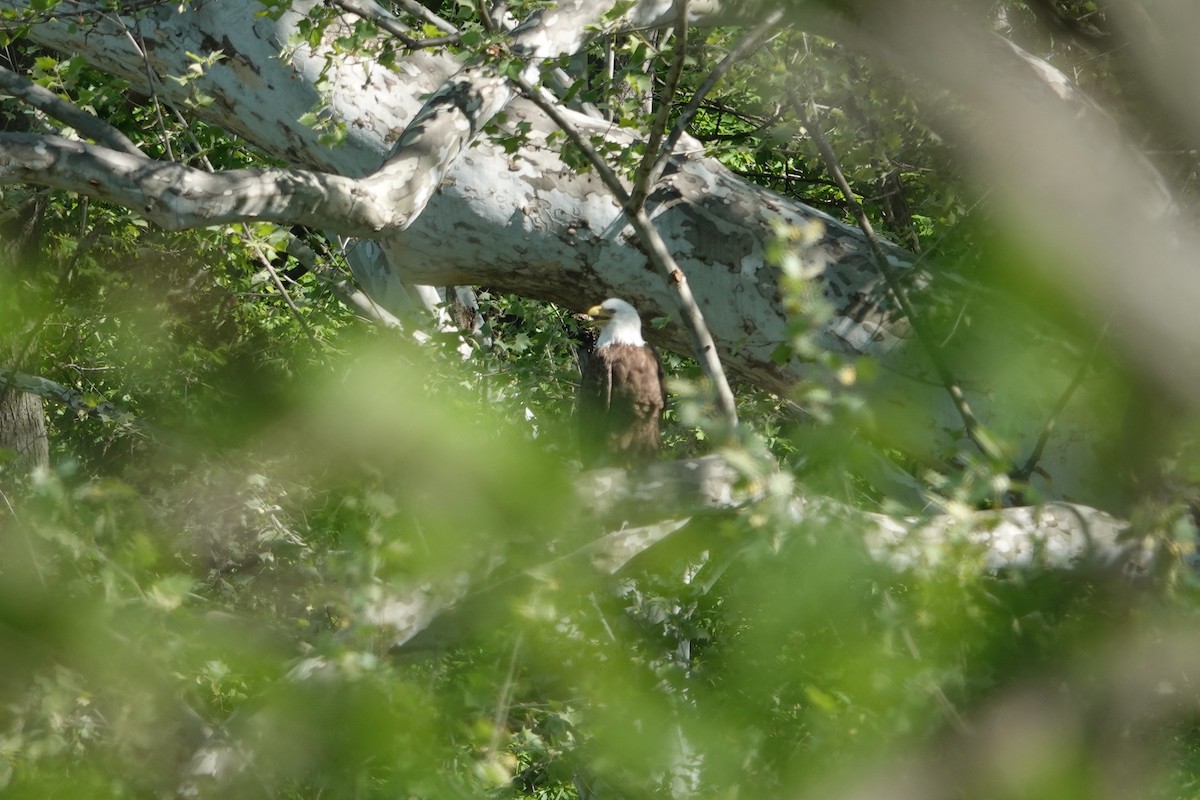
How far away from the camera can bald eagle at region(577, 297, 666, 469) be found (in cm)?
384

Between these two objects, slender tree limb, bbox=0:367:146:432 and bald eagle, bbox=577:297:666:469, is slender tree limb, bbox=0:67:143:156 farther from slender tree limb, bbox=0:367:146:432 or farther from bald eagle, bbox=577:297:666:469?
bald eagle, bbox=577:297:666:469

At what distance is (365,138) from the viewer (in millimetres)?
3389

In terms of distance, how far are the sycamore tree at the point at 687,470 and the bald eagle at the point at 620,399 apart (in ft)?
0.79

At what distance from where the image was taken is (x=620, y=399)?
3957 mm

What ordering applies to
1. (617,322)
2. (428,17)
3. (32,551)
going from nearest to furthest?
(32,551) < (428,17) < (617,322)

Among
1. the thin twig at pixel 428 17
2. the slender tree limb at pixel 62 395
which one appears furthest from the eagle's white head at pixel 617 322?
the slender tree limb at pixel 62 395

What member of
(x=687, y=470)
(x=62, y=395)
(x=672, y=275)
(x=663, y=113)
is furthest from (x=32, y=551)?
(x=62, y=395)

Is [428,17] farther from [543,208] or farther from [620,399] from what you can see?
[620,399]

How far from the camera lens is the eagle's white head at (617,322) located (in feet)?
11.8

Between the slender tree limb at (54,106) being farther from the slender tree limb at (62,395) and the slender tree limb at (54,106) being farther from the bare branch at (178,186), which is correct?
the slender tree limb at (62,395)

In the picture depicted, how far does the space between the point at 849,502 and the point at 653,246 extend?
40.5 inches

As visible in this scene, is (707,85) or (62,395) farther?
(62,395)

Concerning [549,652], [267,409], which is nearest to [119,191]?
[267,409]

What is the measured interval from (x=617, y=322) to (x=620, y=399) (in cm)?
34
